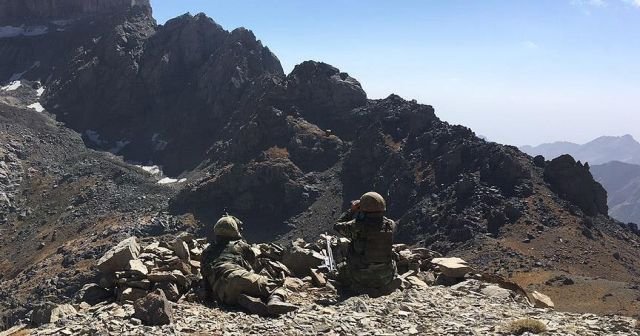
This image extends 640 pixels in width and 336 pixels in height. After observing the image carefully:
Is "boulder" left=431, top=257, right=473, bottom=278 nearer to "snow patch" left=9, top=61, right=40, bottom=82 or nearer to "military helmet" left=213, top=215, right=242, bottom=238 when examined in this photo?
"military helmet" left=213, top=215, right=242, bottom=238

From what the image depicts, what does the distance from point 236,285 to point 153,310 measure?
2731 millimetres

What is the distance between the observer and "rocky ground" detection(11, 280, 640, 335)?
14.0 meters

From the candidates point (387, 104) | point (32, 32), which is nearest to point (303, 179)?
point (387, 104)

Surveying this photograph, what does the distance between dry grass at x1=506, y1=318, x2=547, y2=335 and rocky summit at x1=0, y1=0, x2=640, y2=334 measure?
17 cm

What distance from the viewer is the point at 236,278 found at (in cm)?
1647

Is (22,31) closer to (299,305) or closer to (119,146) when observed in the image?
(119,146)

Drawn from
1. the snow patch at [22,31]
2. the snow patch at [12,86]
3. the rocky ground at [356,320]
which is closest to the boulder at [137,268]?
the rocky ground at [356,320]

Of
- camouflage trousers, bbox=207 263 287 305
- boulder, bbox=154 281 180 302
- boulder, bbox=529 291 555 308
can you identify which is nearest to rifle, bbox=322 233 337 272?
camouflage trousers, bbox=207 263 287 305

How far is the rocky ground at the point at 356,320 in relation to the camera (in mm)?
13984

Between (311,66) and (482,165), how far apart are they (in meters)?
46.7

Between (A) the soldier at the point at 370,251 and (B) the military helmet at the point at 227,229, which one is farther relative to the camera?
(A) the soldier at the point at 370,251

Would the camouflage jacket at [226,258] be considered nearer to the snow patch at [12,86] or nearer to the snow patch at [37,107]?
the snow patch at [37,107]

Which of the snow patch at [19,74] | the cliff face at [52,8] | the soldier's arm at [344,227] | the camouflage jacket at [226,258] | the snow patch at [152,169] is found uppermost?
the cliff face at [52,8]

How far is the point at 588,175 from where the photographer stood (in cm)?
7888
